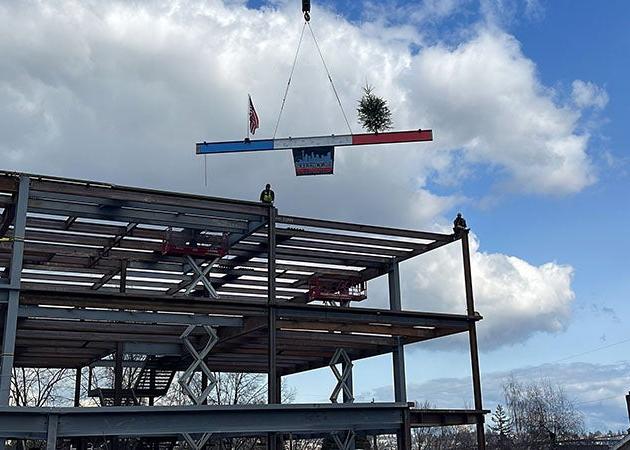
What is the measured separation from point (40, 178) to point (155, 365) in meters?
14.5

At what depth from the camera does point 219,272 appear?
3241cm

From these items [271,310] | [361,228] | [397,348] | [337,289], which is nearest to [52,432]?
[271,310]

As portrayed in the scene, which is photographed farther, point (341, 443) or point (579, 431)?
point (579, 431)

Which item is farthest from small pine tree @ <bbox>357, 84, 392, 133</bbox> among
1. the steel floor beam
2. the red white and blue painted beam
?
the steel floor beam

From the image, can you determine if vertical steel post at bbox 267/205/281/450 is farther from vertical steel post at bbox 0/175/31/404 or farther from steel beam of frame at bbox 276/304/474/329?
vertical steel post at bbox 0/175/31/404

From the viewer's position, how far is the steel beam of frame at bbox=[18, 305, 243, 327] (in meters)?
24.5

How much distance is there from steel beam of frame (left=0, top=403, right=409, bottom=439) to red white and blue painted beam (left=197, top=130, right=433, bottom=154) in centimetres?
1380

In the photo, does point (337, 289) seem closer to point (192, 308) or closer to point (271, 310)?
point (271, 310)

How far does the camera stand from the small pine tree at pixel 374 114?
28.1 meters

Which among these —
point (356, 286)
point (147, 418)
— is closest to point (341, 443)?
point (356, 286)

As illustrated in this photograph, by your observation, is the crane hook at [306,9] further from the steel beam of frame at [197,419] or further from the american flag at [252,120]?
the steel beam of frame at [197,419]

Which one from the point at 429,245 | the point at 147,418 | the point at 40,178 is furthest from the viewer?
the point at 429,245

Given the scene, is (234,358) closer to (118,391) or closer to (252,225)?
(118,391)

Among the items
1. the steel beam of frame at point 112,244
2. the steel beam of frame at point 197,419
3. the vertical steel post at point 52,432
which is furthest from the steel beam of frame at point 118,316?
the vertical steel post at point 52,432
